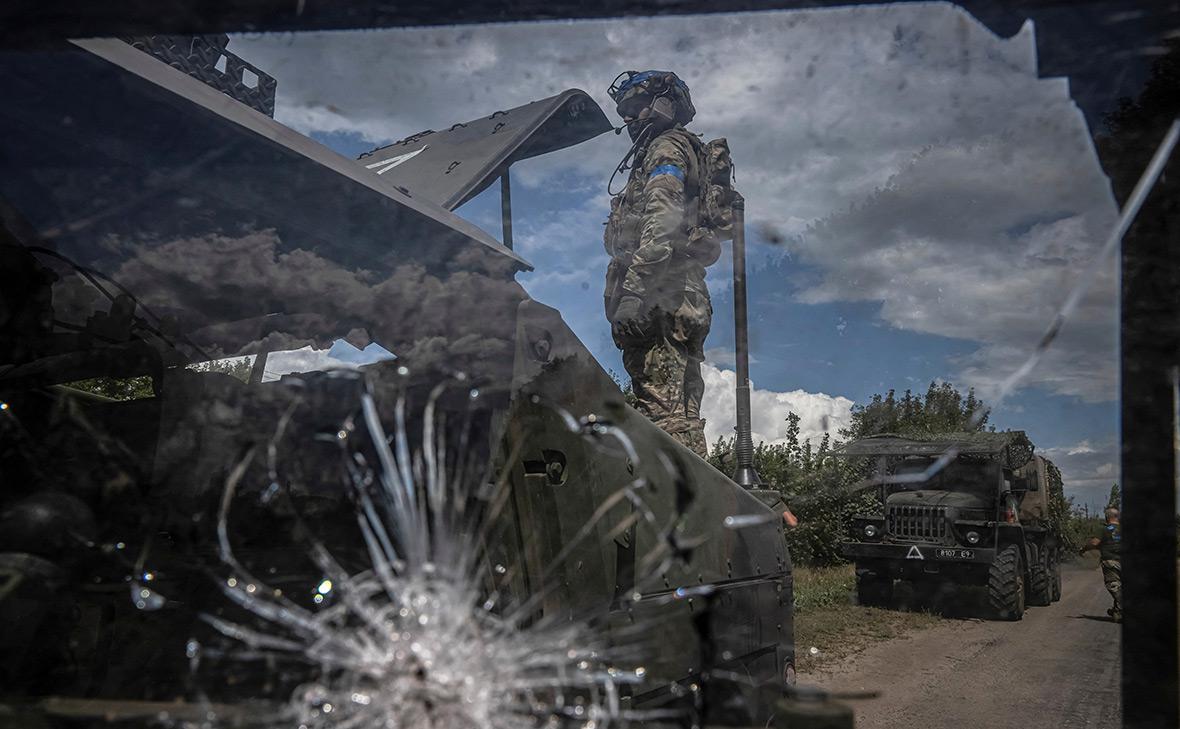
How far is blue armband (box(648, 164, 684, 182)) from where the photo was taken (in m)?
1.54

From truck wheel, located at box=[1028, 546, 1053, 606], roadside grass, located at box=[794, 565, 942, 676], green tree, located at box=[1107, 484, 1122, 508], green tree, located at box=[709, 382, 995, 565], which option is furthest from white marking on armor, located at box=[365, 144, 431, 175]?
truck wheel, located at box=[1028, 546, 1053, 606]

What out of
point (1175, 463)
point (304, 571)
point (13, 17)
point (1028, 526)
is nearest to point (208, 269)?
point (13, 17)

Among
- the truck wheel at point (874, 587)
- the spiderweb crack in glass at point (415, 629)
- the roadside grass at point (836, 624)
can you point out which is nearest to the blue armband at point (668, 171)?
the spiderweb crack in glass at point (415, 629)

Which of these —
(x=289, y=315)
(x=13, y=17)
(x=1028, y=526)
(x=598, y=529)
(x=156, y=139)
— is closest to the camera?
(x=13, y=17)

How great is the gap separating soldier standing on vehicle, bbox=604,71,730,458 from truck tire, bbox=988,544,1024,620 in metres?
2.36

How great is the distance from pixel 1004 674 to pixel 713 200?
15.0ft

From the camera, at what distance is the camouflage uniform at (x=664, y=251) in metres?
1.49

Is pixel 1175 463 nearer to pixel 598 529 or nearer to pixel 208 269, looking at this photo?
pixel 598 529

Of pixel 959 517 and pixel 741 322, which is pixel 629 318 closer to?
pixel 741 322

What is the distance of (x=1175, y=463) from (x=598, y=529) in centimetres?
104

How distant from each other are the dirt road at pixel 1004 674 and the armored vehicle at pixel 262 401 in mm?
2222

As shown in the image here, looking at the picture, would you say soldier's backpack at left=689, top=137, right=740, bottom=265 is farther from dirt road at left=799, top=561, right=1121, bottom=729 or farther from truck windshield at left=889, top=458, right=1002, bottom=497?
dirt road at left=799, top=561, right=1121, bottom=729

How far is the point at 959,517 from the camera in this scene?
4.04m

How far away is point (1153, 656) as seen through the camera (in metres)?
1.29
